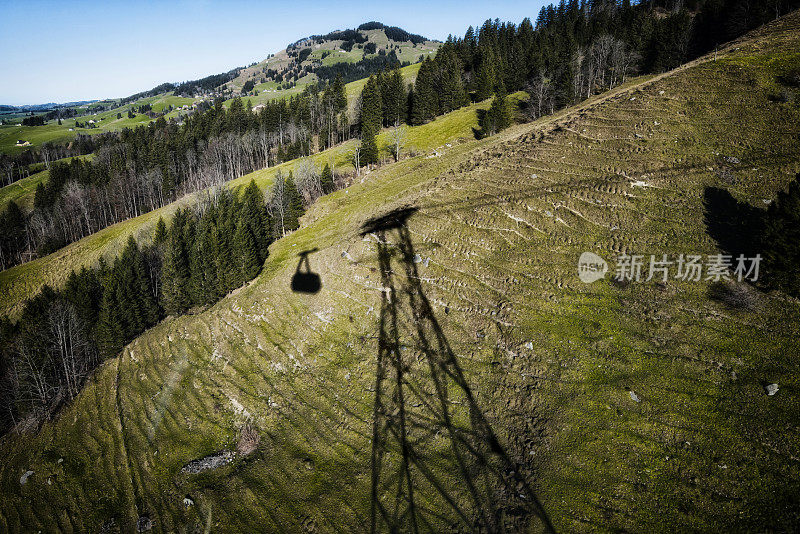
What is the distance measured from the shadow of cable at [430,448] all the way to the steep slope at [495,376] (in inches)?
5.0

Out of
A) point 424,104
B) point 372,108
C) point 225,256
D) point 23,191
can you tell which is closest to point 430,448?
point 225,256

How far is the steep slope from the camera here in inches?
705

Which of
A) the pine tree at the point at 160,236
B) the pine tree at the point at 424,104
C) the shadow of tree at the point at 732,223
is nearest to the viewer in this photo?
the shadow of tree at the point at 732,223

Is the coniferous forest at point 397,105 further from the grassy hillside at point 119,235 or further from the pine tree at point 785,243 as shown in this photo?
the pine tree at point 785,243

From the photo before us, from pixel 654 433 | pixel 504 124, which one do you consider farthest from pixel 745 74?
pixel 654 433

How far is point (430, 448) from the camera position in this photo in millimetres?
21500

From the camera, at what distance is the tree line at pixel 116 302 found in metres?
42.4

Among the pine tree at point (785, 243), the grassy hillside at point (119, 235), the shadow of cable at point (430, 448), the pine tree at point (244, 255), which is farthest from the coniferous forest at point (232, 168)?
the pine tree at point (785, 243)

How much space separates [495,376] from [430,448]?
6.68m

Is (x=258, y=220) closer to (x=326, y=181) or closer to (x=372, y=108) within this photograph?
(x=326, y=181)

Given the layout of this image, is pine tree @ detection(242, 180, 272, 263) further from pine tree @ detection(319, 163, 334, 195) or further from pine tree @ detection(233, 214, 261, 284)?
pine tree @ detection(319, 163, 334, 195)

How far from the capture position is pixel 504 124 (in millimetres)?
78250

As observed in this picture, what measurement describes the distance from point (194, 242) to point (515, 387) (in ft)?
193

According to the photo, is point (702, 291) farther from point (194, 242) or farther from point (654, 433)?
point (194, 242)
